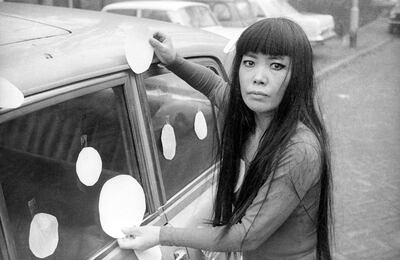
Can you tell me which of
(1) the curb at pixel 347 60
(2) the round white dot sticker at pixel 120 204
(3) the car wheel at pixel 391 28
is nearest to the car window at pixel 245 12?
(1) the curb at pixel 347 60

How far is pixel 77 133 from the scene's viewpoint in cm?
145

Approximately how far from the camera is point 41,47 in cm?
137

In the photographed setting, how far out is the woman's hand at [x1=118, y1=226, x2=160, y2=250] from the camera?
1374 mm

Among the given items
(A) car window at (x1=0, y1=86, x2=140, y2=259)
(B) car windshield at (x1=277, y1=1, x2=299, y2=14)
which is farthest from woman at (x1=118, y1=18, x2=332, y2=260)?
(B) car windshield at (x1=277, y1=1, x2=299, y2=14)

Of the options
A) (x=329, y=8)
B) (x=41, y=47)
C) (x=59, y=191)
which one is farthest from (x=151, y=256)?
(x=329, y=8)

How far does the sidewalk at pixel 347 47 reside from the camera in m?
10.7

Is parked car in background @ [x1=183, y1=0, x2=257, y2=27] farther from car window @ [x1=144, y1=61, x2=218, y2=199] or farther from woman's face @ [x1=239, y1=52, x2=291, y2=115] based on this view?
woman's face @ [x1=239, y1=52, x2=291, y2=115]

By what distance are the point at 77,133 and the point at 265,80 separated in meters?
0.60

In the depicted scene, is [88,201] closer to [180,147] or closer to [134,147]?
[134,147]

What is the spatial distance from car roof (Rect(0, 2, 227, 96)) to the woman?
1.45 feet

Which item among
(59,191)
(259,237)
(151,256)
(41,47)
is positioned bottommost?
(151,256)

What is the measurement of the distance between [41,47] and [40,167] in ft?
1.19

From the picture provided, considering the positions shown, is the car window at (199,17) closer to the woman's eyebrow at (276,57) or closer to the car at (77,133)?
the car at (77,133)

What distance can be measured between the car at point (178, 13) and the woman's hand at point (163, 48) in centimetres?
631
